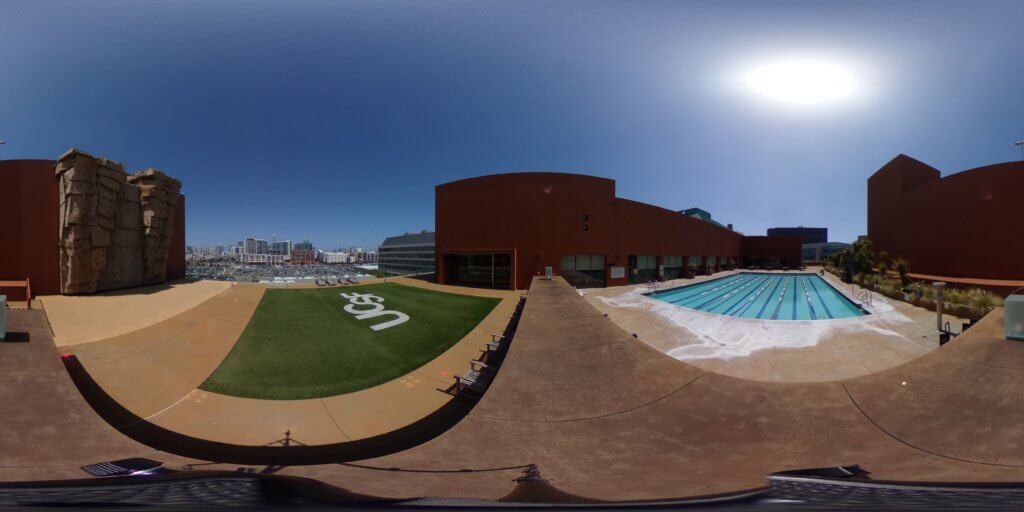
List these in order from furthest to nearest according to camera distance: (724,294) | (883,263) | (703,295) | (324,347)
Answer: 1. (883,263)
2. (724,294)
3. (703,295)
4. (324,347)

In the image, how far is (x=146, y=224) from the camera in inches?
672

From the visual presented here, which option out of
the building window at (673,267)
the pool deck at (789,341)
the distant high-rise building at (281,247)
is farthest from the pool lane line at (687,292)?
the distant high-rise building at (281,247)

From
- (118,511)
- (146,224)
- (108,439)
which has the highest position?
(146,224)

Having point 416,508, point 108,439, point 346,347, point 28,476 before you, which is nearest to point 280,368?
point 346,347

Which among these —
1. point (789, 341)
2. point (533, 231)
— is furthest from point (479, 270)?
point (789, 341)

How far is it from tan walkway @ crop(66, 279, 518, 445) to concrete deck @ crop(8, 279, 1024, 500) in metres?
Result: 0.86

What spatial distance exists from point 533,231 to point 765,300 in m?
13.6

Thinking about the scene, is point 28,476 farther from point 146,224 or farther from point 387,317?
point 146,224

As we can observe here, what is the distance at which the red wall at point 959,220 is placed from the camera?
19.5 meters

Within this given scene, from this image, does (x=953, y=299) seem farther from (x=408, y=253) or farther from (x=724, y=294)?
(x=408, y=253)

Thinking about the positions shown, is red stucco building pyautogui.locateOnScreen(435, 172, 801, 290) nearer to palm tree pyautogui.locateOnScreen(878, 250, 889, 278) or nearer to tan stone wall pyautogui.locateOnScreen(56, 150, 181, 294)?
tan stone wall pyautogui.locateOnScreen(56, 150, 181, 294)

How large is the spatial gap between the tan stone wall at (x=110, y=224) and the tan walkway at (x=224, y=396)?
9.26 metres

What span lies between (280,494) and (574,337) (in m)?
4.19

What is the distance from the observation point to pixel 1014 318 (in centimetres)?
438
